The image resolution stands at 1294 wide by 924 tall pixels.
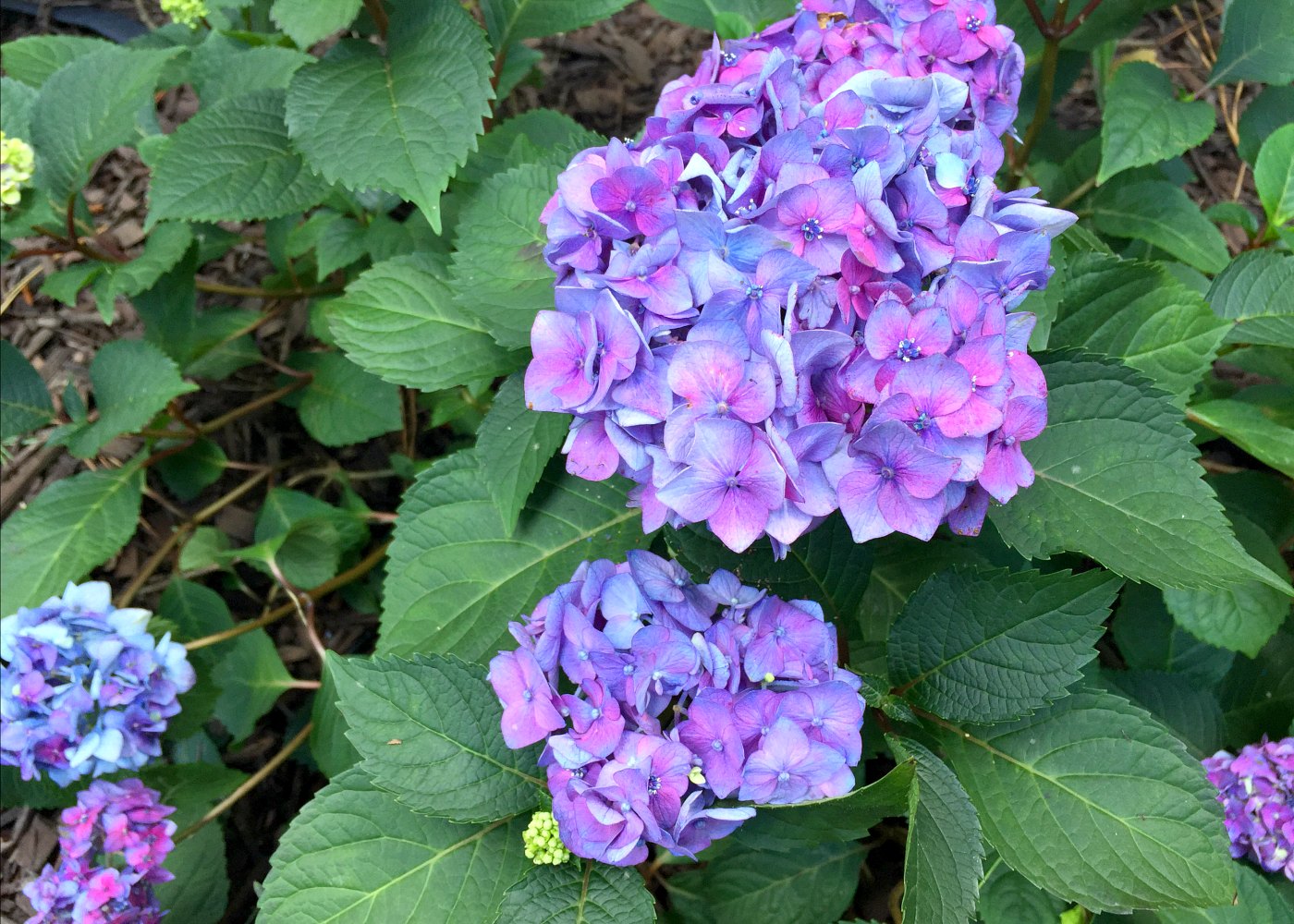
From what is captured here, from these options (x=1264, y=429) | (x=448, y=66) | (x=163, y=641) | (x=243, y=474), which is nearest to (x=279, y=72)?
(x=448, y=66)

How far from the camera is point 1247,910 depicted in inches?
58.3

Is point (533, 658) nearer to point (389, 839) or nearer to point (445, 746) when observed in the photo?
point (445, 746)

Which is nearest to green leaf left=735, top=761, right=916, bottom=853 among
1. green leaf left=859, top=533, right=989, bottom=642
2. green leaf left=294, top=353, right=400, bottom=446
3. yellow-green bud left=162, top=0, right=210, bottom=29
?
green leaf left=859, top=533, right=989, bottom=642

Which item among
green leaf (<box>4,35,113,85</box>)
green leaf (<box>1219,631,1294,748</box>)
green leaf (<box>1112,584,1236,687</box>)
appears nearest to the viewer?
green leaf (<box>1219,631,1294,748</box>)

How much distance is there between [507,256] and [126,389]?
103cm

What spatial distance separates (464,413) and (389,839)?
1.09 m

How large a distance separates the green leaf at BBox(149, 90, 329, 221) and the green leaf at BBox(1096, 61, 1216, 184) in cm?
150

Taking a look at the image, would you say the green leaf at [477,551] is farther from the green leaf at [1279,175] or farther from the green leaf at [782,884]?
the green leaf at [1279,175]

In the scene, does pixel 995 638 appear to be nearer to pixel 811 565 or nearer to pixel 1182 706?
pixel 811 565

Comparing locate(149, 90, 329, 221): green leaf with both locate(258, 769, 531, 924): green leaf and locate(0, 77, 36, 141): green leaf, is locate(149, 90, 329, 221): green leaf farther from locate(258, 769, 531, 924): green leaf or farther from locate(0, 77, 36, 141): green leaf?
locate(258, 769, 531, 924): green leaf

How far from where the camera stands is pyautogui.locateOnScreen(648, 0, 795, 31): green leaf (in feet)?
6.41

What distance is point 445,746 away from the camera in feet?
4.11

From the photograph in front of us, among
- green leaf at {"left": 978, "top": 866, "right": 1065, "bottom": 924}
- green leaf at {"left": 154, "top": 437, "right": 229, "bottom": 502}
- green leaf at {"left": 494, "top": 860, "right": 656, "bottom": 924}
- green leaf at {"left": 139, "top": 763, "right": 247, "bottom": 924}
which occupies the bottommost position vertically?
green leaf at {"left": 139, "top": 763, "right": 247, "bottom": 924}

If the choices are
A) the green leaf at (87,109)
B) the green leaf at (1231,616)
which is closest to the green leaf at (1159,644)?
the green leaf at (1231,616)
